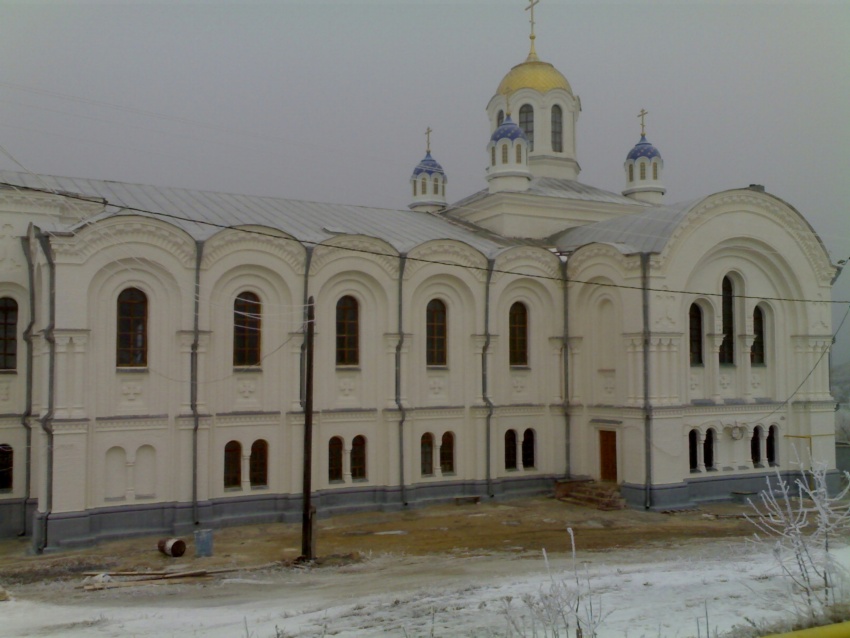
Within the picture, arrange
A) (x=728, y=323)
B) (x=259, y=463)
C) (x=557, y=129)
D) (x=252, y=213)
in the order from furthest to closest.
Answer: (x=557, y=129)
(x=728, y=323)
(x=252, y=213)
(x=259, y=463)

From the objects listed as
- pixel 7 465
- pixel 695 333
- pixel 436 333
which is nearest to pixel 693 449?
pixel 695 333

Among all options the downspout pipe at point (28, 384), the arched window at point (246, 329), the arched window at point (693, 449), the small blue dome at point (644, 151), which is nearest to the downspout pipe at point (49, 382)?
the downspout pipe at point (28, 384)

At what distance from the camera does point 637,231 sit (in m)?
26.5

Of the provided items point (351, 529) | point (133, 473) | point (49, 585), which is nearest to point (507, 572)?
point (351, 529)

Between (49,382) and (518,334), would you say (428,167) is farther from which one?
(49,382)

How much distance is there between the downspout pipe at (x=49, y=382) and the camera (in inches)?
769

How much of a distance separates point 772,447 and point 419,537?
1341 centimetres

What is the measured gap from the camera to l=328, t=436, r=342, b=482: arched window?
24125mm

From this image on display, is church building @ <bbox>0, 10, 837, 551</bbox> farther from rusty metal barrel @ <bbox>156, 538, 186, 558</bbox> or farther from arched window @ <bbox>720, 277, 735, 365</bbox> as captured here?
rusty metal barrel @ <bbox>156, 538, 186, 558</bbox>

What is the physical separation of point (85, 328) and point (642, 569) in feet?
44.9

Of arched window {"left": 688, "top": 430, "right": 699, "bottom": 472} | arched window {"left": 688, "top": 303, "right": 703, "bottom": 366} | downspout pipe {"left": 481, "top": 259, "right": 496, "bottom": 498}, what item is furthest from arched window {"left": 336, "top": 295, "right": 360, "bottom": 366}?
arched window {"left": 688, "top": 430, "right": 699, "bottom": 472}

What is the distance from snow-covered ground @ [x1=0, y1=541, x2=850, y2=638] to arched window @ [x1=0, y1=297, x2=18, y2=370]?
7.96 meters

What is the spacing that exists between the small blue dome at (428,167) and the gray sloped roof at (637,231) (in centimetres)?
1146

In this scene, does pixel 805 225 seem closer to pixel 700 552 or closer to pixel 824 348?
pixel 824 348
